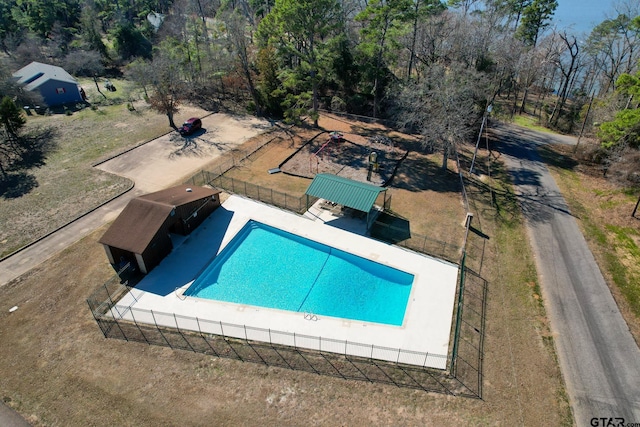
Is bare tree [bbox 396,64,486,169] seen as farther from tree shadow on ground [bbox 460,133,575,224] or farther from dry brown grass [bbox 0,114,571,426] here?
dry brown grass [bbox 0,114,571,426]

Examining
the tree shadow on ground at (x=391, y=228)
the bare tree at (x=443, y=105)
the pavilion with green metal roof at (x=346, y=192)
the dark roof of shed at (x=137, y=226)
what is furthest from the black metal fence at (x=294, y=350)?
the bare tree at (x=443, y=105)

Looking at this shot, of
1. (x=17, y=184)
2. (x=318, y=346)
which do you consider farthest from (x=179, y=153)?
(x=318, y=346)

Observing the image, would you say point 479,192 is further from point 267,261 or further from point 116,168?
point 116,168

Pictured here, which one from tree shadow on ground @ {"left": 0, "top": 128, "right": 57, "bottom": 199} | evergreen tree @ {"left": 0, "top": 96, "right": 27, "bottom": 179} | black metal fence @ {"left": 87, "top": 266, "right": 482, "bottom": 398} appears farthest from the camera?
evergreen tree @ {"left": 0, "top": 96, "right": 27, "bottom": 179}

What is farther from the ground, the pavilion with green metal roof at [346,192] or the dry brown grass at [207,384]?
the pavilion with green metal roof at [346,192]

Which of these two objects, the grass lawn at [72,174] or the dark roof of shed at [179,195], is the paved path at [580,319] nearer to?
the dark roof of shed at [179,195]

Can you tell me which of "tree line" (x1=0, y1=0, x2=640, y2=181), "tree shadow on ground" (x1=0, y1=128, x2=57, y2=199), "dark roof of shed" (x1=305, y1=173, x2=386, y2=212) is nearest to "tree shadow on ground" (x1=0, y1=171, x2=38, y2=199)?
"tree shadow on ground" (x1=0, y1=128, x2=57, y2=199)
